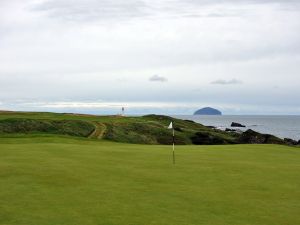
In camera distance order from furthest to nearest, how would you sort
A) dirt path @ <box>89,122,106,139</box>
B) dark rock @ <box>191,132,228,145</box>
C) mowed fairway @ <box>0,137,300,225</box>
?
dark rock @ <box>191,132,228,145</box>
dirt path @ <box>89,122,106,139</box>
mowed fairway @ <box>0,137,300,225</box>

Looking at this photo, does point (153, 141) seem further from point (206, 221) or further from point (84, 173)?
point (206, 221)

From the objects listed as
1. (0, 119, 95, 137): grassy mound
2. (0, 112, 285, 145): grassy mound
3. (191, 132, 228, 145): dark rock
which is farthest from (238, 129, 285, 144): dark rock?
(0, 119, 95, 137): grassy mound

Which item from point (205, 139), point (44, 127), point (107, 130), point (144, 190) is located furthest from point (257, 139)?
point (144, 190)

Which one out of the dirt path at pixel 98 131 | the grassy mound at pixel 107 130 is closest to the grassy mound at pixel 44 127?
the grassy mound at pixel 107 130

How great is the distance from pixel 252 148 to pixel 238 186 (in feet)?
43.7

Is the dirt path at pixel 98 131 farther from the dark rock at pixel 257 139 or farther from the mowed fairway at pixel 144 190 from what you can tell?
the mowed fairway at pixel 144 190

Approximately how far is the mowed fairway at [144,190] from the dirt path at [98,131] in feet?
68.6

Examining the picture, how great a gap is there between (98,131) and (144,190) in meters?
32.5

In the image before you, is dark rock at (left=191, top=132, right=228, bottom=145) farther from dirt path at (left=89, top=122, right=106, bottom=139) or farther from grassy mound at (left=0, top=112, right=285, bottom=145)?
dirt path at (left=89, top=122, right=106, bottom=139)

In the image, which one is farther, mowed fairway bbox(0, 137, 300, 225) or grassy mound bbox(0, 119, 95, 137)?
grassy mound bbox(0, 119, 95, 137)

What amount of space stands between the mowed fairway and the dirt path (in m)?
20.9

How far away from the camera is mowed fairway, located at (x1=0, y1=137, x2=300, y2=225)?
35.4 ft

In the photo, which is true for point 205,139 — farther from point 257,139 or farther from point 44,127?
point 44,127

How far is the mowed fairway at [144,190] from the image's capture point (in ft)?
35.4
